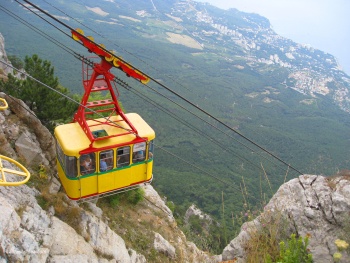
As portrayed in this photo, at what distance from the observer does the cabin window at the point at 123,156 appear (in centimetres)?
988

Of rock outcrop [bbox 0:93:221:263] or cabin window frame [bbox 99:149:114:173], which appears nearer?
rock outcrop [bbox 0:93:221:263]

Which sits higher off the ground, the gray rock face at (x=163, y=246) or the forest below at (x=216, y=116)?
the gray rock face at (x=163, y=246)

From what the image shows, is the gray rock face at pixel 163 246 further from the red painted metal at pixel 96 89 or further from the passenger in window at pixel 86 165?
the red painted metal at pixel 96 89

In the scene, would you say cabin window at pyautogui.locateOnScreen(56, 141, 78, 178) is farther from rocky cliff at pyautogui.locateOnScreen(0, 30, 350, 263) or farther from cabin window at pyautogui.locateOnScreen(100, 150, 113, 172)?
rocky cliff at pyautogui.locateOnScreen(0, 30, 350, 263)

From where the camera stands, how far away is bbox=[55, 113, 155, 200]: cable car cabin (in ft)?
30.7

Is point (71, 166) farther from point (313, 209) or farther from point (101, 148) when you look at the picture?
point (313, 209)

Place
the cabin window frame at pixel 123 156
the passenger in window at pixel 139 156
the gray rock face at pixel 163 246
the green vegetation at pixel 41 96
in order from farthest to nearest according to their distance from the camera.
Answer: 1. the gray rock face at pixel 163 246
2. the green vegetation at pixel 41 96
3. the passenger in window at pixel 139 156
4. the cabin window frame at pixel 123 156

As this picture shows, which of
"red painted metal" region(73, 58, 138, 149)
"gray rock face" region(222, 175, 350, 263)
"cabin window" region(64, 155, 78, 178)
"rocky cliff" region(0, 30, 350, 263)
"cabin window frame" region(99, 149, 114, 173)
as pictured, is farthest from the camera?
"red painted metal" region(73, 58, 138, 149)

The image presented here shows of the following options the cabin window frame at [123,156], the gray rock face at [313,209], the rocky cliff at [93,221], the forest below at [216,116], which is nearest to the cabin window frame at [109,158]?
the cabin window frame at [123,156]

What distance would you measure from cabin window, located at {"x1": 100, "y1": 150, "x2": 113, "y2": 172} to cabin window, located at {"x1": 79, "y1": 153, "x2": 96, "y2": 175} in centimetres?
23

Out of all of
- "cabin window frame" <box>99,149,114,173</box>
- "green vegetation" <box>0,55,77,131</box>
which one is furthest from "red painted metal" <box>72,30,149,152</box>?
"green vegetation" <box>0,55,77,131</box>

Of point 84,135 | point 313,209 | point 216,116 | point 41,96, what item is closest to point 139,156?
point 84,135

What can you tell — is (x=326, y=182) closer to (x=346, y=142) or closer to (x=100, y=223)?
(x=100, y=223)

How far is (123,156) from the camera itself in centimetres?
1003
